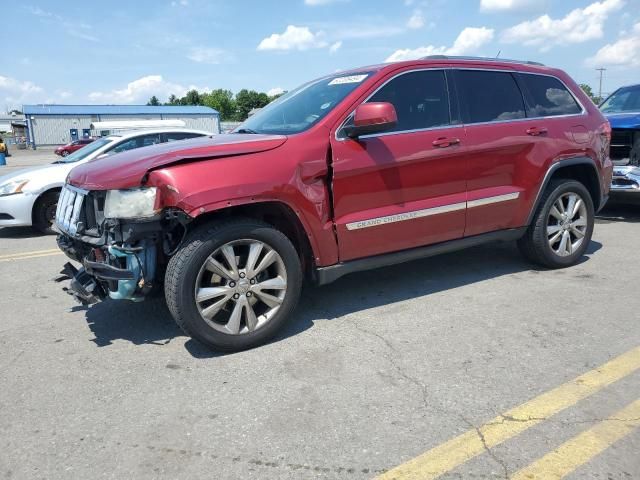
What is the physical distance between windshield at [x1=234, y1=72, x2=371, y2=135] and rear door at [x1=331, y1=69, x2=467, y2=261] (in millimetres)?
257

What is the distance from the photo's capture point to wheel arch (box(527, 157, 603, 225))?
193 inches

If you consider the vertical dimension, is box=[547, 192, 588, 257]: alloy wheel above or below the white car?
below

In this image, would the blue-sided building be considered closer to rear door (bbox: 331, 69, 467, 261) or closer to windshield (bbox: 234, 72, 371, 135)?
windshield (bbox: 234, 72, 371, 135)

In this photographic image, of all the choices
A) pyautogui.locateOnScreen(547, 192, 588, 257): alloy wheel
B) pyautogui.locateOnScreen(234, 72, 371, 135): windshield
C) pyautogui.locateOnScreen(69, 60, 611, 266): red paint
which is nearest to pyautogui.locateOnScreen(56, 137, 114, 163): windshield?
pyautogui.locateOnScreen(234, 72, 371, 135): windshield

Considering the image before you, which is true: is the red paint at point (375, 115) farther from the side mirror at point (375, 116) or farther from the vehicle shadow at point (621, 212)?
the vehicle shadow at point (621, 212)

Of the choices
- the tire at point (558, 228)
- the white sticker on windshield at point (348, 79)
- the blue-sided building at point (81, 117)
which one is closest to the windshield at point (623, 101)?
the tire at point (558, 228)

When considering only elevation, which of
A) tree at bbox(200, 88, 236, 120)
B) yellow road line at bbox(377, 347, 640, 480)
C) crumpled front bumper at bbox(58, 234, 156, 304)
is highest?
tree at bbox(200, 88, 236, 120)

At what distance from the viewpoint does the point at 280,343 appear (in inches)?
145

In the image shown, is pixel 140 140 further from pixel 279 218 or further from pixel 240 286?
pixel 240 286

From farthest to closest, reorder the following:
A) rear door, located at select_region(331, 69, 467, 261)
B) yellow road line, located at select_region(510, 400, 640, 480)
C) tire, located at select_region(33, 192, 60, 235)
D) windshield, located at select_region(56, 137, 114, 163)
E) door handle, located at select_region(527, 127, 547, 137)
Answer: windshield, located at select_region(56, 137, 114, 163) → tire, located at select_region(33, 192, 60, 235) → door handle, located at select_region(527, 127, 547, 137) → rear door, located at select_region(331, 69, 467, 261) → yellow road line, located at select_region(510, 400, 640, 480)

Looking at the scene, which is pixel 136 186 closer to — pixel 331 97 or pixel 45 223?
pixel 331 97

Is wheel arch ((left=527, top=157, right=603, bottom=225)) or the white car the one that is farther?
the white car

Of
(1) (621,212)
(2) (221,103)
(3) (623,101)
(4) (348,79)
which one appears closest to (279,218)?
(4) (348,79)

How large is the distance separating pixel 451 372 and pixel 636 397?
0.97m
